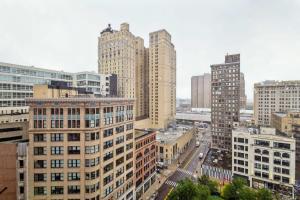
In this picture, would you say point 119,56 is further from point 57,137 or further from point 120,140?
point 57,137

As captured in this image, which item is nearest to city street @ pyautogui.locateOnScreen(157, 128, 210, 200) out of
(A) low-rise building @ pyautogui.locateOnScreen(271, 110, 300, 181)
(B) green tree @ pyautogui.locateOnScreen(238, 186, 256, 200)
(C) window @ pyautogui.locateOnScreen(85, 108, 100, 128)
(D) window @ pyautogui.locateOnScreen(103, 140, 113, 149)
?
(B) green tree @ pyautogui.locateOnScreen(238, 186, 256, 200)

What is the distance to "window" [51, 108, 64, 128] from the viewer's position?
145 feet

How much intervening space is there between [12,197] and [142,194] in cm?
3900

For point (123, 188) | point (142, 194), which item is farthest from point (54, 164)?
point (142, 194)

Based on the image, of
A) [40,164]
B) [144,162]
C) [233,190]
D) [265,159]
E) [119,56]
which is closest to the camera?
[40,164]

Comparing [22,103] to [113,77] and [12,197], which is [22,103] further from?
[113,77]

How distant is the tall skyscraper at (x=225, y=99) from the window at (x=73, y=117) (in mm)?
91804

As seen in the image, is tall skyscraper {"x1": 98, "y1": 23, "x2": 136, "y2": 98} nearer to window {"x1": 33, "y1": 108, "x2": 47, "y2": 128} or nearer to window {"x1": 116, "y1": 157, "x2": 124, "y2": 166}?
window {"x1": 116, "y1": 157, "x2": 124, "y2": 166}

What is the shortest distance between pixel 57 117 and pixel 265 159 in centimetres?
7041

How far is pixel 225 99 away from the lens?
11456 centimetres

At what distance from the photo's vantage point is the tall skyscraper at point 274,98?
13938 cm

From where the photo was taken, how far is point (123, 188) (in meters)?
56.0

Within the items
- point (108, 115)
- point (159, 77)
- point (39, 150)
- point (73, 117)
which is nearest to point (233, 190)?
point (108, 115)

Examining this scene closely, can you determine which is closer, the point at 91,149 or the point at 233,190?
the point at 91,149
